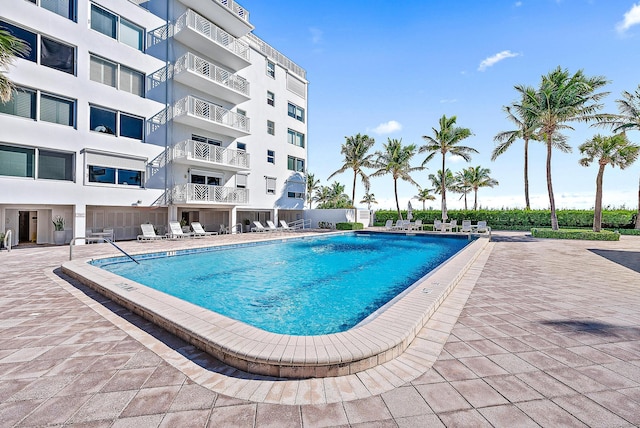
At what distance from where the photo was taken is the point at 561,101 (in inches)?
730

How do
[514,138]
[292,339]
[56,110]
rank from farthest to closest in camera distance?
[514,138], [56,110], [292,339]

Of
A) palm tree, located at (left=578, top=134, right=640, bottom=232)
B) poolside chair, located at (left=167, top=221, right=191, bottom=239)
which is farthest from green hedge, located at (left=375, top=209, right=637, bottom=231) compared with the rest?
poolside chair, located at (left=167, top=221, right=191, bottom=239)

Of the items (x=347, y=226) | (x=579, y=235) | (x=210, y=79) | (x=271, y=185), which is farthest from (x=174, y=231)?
(x=579, y=235)

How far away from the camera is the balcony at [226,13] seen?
1747cm

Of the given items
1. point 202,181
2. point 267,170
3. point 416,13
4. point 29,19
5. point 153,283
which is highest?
point 416,13

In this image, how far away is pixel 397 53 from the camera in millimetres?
15906

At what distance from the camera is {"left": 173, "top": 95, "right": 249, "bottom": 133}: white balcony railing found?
17.0m

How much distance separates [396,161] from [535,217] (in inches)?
Result: 542

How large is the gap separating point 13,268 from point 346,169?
27527mm

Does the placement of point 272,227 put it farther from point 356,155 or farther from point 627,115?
point 627,115

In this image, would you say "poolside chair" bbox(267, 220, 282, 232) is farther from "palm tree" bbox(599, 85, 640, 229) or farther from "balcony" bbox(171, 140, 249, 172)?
"palm tree" bbox(599, 85, 640, 229)

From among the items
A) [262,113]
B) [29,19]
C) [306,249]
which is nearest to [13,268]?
[306,249]

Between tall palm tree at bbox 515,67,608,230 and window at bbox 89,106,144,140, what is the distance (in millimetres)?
25300

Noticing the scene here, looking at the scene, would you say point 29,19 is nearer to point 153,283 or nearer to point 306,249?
point 153,283
